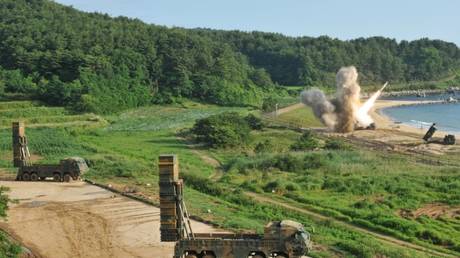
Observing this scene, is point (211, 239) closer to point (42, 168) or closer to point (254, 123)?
point (42, 168)

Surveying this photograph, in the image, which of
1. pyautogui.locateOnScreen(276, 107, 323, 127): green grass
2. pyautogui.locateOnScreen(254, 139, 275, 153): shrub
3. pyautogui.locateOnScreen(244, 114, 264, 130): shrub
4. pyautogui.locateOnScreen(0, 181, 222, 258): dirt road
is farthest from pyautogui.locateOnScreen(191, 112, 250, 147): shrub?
pyautogui.locateOnScreen(0, 181, 222, 258): dirt road

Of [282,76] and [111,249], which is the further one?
[282,76]

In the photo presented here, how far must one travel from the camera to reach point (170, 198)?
62.5 feet

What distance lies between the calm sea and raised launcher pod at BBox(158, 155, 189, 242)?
67042 mm

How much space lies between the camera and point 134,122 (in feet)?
245

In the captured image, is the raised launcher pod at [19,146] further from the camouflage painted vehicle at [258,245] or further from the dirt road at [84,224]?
the camouflage painted vehicle at [258,245]

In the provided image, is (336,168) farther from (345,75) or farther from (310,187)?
(345,75)

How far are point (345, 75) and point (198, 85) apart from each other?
3655cm

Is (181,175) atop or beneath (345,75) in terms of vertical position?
beneath

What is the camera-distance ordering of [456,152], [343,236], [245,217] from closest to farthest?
[343,236] → [245,217] → [456,152]

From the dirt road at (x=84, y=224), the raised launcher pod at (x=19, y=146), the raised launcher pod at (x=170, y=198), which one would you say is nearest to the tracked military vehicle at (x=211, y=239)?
the raised launcher pod at (x=170, y=198)

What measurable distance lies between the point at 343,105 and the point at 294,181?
33.3 metres

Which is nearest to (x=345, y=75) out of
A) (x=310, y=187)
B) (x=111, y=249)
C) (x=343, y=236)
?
(x=310, y=187)

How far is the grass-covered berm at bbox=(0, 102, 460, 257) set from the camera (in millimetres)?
26828
